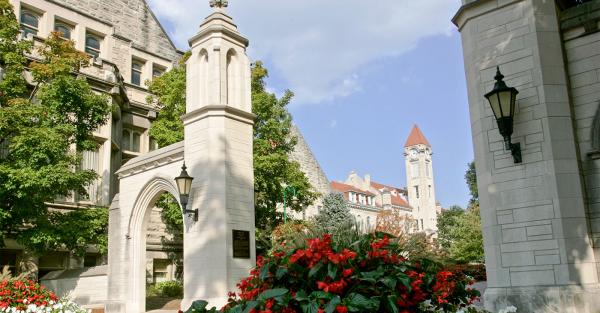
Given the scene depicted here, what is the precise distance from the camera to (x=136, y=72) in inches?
1070

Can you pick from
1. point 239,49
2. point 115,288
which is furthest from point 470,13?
point 115,288

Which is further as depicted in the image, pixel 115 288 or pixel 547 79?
pixel 115 288

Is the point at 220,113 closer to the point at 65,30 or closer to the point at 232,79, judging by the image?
the point at 232,79

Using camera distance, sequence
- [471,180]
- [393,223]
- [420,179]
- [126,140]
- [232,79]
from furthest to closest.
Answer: [420,179] < [471,180] < [393,223] < [126,140] < [232,79]

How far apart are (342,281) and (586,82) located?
4.88 m

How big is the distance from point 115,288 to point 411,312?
12.4 meters

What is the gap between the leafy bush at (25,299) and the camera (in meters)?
8.90

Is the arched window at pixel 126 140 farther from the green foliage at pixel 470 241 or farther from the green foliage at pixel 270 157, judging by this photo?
the green foliage at pixel 470 241

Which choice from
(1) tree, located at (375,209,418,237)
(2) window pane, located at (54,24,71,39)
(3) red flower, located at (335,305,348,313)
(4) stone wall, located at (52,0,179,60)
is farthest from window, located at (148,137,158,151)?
(3) red flower, located at (335,305,348,313)

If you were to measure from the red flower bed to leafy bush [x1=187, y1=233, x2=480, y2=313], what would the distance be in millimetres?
6107

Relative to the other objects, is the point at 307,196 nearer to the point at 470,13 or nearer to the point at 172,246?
the point at 172,246

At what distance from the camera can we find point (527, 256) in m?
6.61

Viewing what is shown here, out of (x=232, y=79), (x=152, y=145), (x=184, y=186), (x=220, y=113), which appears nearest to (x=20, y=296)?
(x=184, y=186)

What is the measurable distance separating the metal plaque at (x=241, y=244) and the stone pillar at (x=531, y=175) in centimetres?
663
